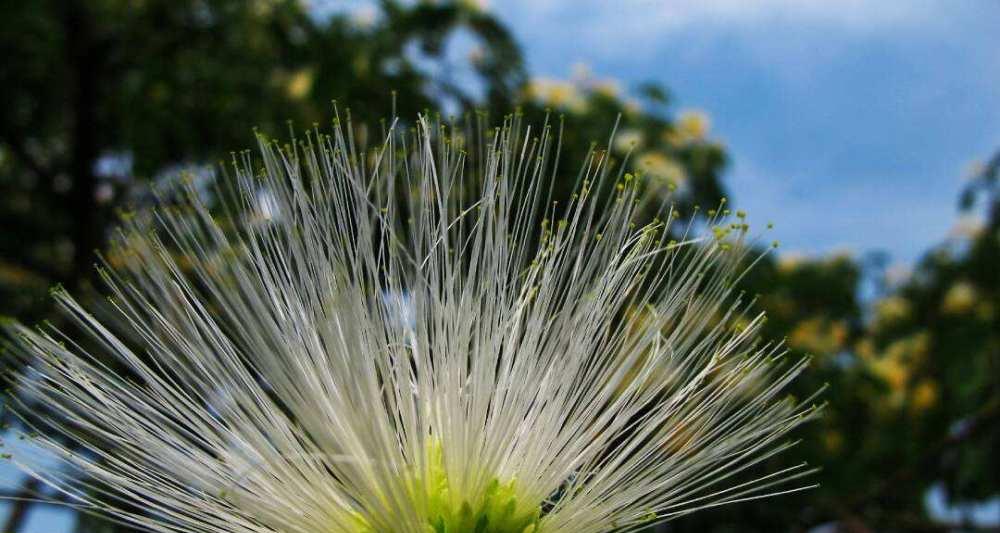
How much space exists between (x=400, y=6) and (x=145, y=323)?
3.96m

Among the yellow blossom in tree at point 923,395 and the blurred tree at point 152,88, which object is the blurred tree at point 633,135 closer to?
the blurred tree at point 152,88

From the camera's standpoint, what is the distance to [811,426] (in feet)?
14.3

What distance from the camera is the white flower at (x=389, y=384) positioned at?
6.70ft

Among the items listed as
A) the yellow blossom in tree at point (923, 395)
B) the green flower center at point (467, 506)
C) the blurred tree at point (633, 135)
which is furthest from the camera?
the yellow blossom in tree at point (923, 395)

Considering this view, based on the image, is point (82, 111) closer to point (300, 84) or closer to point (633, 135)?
point (300, 84)

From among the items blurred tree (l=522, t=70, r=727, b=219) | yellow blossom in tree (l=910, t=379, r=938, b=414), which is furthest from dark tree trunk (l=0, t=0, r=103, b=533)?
yellow blossom in tree (l=910, t=379, r=938, b=414)

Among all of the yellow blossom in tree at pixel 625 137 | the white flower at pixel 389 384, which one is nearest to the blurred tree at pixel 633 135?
the yellow blossom in tree at pixel 625 137

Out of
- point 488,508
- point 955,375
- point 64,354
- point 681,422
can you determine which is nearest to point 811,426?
point 955,375

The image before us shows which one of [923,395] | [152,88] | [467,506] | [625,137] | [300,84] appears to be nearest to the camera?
[467,506]

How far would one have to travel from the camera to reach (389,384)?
6.88 feet

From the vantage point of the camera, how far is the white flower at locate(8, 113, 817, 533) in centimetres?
204

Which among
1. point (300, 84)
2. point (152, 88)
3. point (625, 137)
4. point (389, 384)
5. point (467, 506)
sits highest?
point (152, 88)

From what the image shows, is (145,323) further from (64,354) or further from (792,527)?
(792,527)

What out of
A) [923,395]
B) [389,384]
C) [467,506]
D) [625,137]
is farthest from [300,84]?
[923,395]
